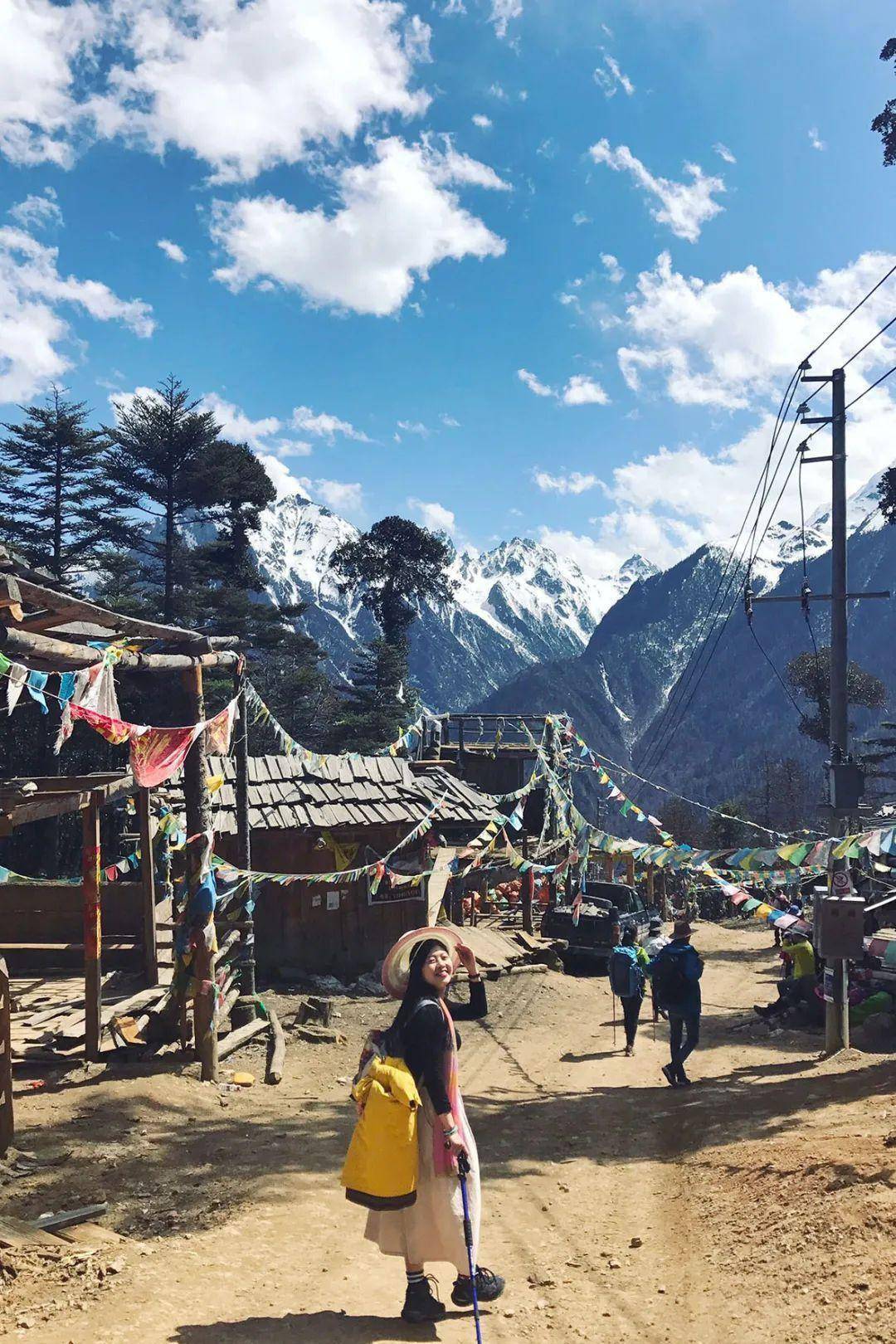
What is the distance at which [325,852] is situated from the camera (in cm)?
1550

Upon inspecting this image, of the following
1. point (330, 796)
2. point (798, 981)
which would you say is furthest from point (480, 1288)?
point (330, 796)

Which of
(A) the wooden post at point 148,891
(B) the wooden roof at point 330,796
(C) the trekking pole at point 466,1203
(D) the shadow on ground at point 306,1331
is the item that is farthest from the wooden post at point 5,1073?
(B) the wooden roof at point 330,796

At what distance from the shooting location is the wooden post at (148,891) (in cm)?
1164

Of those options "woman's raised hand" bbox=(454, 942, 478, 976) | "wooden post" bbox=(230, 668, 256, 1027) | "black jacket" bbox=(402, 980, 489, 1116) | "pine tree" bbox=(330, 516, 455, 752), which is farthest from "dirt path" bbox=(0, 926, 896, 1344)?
"pine tree" bbox=(330, 516, 455, 752)

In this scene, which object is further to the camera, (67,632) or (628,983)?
(628,983)

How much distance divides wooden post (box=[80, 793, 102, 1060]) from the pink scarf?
A: 5.24m

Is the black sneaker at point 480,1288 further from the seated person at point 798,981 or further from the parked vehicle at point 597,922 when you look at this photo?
the parked vehicle at point 597,922

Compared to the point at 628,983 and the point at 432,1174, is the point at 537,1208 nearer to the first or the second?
the point at 432,1174

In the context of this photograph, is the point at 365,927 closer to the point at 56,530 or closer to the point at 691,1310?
the point at 691,1310

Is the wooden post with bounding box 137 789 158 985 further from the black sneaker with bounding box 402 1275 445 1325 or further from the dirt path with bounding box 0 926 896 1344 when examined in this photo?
the black sneaker with bounding box 402 1275 445 1325

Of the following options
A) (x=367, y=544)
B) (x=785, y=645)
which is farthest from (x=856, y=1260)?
(x=785, y=645)

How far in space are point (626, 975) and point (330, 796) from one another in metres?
6.15

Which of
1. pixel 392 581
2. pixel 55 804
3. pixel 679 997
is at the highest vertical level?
pixel 392 581

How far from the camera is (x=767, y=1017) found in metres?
13.0
